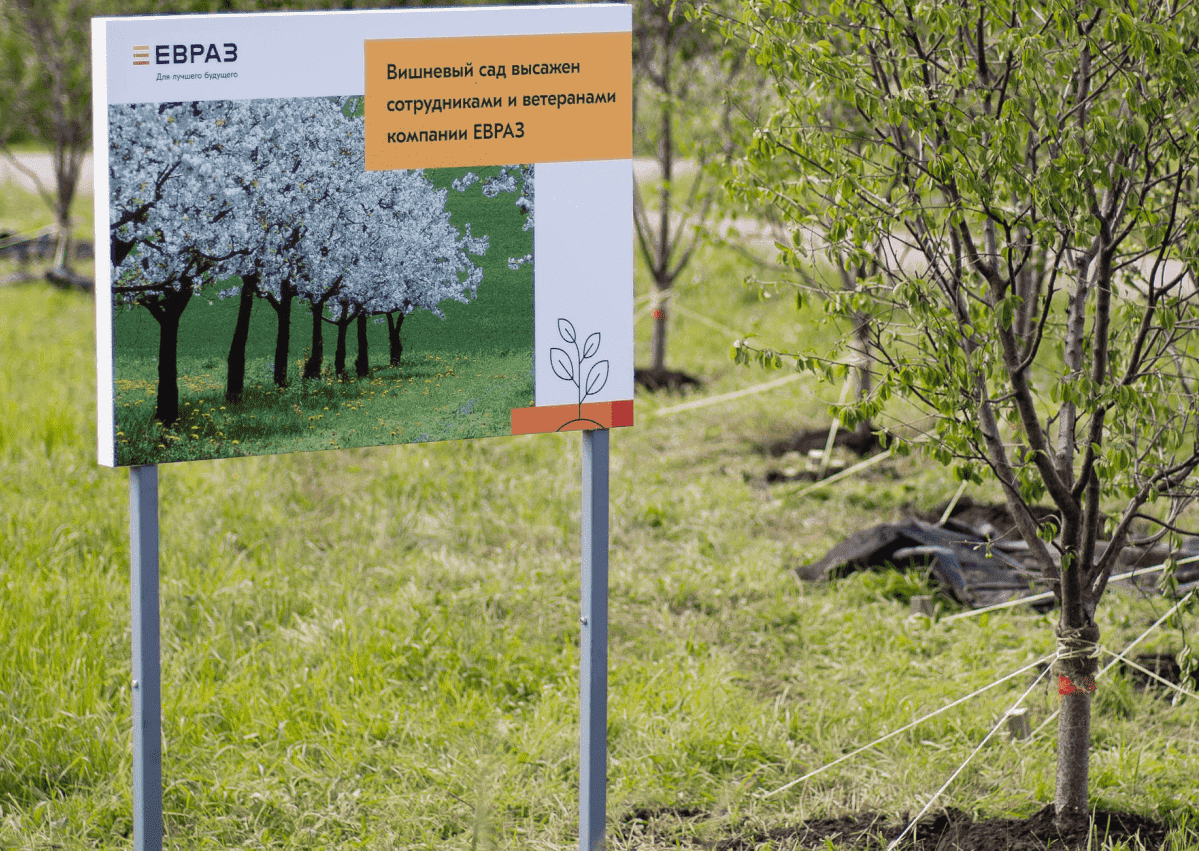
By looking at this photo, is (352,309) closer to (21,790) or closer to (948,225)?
(948,225)

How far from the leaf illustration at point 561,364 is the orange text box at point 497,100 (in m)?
0.51

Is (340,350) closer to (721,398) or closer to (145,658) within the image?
(145,658)

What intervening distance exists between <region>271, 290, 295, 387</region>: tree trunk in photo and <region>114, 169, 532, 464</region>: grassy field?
12 millimetres

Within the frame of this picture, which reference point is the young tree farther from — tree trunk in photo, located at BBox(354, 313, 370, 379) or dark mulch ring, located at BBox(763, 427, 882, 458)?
dark mulch ring, located at BBox(763, 427, 882, 458)

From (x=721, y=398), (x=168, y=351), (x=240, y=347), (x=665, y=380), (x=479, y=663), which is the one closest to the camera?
(x=168, y=351)

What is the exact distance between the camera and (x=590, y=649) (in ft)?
10.9

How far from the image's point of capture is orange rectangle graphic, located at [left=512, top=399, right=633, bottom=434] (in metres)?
3.28

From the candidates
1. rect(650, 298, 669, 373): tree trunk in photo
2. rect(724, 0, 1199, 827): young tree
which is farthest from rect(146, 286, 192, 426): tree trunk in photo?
rect(650, 298, 669, 373): tree trunk in photo

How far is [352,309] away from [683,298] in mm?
7629

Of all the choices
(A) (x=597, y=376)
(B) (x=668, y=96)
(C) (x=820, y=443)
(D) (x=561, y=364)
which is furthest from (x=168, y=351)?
(B) (x=668, y=96)

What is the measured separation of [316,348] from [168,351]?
0.37 metres

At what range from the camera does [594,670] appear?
333cm

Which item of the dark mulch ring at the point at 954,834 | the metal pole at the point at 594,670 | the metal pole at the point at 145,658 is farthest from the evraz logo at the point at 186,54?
the dark mulch ring at the point at 954,834

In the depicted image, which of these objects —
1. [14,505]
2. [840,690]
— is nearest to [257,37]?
[840,690]
